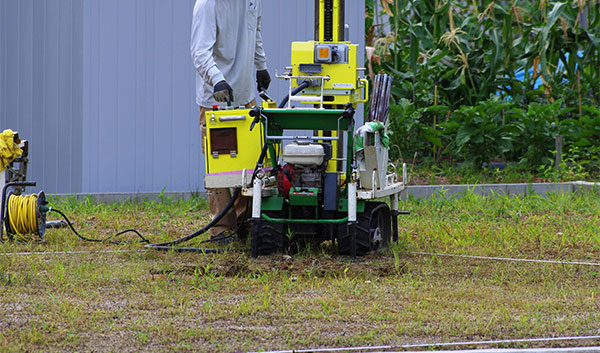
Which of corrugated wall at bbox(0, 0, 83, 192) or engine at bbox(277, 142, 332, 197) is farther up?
corrugated wall at bbox(0, 0, 83, 192)

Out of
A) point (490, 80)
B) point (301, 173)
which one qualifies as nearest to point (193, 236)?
point (301, 173)

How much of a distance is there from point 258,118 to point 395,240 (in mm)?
1461

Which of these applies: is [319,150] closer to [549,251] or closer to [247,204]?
[247,204]

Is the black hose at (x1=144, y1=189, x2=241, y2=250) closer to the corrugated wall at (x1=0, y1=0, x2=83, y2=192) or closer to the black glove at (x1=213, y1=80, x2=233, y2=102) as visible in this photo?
the black glove at (x1=213, y1=80, x2=233, y2=102)

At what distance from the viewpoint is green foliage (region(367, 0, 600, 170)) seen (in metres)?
10.2

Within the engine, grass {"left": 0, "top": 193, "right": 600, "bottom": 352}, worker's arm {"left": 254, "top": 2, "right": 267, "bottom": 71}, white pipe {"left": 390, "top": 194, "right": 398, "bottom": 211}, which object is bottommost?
grass {"left": 0, "top": 193, "right": 600, "bottom": 352}

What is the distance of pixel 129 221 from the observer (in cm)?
755

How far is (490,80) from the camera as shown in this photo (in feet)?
36.2

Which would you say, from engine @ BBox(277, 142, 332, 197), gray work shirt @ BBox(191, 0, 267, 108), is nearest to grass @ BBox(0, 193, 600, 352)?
engine @ BBox(277, 142, 332, 197)

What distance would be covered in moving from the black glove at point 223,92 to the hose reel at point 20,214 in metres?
1.42

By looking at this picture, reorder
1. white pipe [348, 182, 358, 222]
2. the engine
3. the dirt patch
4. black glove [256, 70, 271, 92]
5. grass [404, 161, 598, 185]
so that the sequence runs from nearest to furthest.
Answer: the dirt patch → white pipe [348, 182, 358, 222] → the engine → black glove [256, 70, 271, 92] → grass [404, 161, 598, 185]

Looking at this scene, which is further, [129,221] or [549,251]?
[129,221]

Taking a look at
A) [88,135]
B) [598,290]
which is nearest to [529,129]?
[88,135]

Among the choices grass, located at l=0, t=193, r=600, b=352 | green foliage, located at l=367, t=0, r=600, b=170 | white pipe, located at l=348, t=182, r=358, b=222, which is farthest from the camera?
green foliage, located at l=367, t=0, r=600, b=170
